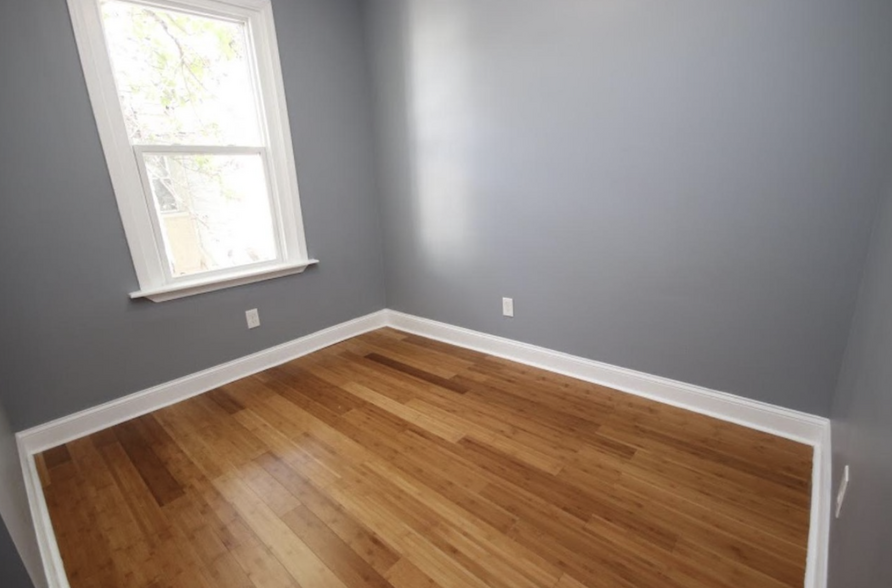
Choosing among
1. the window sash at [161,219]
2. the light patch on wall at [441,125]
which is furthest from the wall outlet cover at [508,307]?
the window sash at [161,219]

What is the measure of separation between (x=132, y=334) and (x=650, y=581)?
256cm

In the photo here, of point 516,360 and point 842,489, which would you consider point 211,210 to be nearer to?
point 516,360

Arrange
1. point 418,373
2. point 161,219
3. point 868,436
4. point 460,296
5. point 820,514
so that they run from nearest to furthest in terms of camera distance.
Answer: point 868,436 < point 820,514 < point 161,219 < point 418,373 < point 460,296

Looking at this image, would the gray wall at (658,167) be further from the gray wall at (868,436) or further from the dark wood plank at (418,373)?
the dark wood plank at (418,373)

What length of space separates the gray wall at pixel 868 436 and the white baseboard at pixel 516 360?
6.8 inches

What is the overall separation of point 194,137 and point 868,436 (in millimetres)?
3041

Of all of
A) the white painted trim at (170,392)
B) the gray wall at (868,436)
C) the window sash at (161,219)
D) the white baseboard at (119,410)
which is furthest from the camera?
the window sash at (161,219)

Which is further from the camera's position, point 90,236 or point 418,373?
point 418,373

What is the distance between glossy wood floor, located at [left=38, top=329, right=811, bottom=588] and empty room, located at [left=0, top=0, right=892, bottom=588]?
0.01 meters

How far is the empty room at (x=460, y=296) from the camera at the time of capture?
1.32 metres

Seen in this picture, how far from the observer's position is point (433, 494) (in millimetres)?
1556

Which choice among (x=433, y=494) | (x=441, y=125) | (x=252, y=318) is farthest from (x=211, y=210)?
(x=433, y=494)

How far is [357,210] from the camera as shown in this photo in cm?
307

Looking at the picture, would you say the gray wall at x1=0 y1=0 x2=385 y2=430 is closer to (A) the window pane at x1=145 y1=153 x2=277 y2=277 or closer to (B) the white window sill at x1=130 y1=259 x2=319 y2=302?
(B) the white window sill at x1=130 y1=259 x2=319 y2=302
